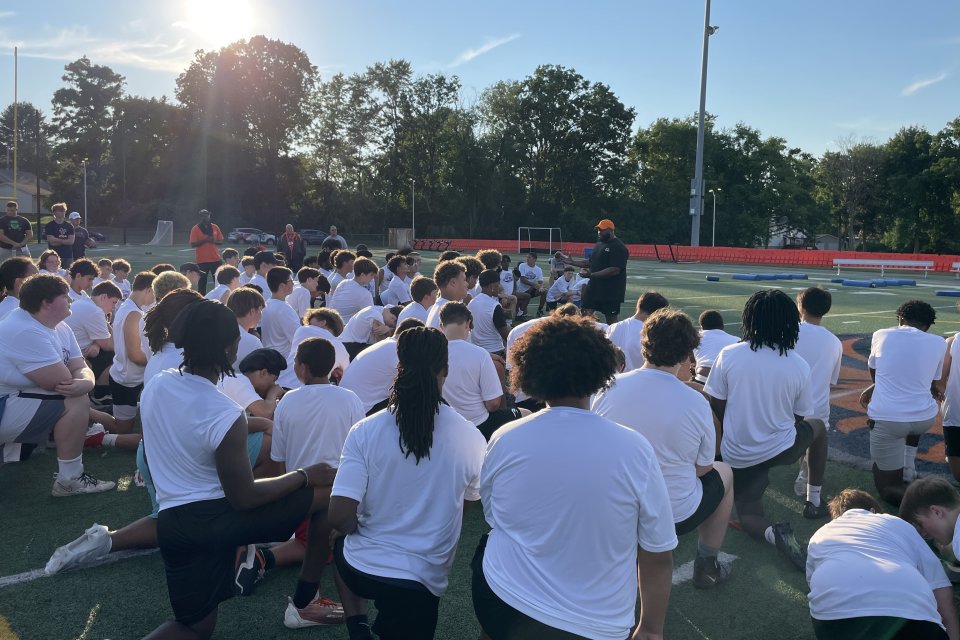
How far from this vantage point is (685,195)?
202ft

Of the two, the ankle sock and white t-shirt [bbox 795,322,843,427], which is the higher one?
white t-shirt [bbox 795,322,843,427]

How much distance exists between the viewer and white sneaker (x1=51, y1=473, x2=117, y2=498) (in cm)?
528

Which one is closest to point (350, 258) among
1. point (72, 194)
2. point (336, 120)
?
point (336, 120)

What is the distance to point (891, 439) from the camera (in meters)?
5.18

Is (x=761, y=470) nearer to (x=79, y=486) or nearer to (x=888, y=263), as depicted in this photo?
(x=79, y=486)

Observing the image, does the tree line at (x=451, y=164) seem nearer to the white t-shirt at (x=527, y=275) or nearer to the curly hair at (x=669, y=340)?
the white t-shirt at (x=527, y=275)

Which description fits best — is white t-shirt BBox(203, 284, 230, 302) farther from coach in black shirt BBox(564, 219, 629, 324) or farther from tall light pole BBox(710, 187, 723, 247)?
tall light pole BBox(710, 187, 723, 247)

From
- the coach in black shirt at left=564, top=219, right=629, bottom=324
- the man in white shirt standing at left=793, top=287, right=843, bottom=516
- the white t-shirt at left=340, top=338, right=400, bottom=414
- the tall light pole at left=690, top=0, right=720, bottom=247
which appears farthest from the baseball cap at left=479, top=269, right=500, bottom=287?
the tall light pole at left=690, top=0, right=720, bottom=247

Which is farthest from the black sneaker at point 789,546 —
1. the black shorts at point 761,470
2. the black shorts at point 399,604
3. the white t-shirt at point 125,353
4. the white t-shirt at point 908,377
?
the white t-shirt at point 125,353

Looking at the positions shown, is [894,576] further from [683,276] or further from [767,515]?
[683,276]

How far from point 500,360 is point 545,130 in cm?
5787

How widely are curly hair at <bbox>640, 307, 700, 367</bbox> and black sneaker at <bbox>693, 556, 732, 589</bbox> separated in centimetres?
124

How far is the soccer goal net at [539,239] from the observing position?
167 feet

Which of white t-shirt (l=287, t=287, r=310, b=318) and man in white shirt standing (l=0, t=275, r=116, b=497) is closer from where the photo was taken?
man in white shirt standing (l=0, t=275, r=116, b=497)
